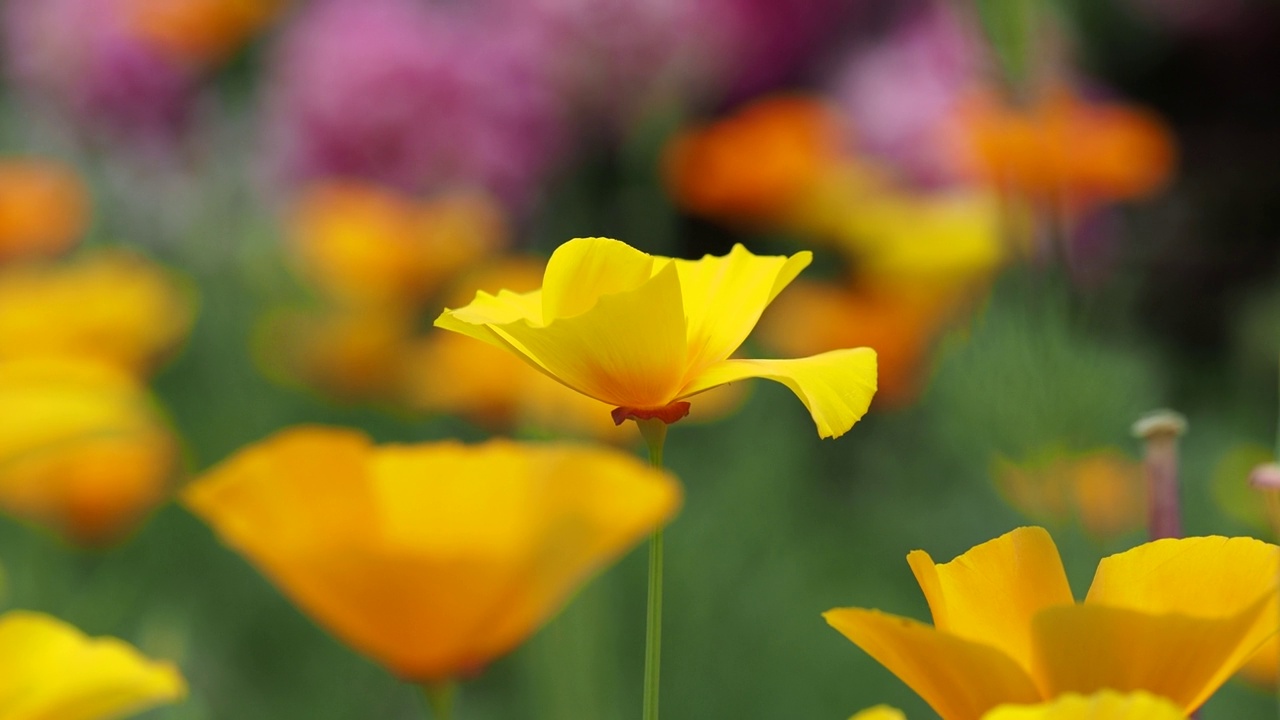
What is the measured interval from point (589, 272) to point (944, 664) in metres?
A: 0.07

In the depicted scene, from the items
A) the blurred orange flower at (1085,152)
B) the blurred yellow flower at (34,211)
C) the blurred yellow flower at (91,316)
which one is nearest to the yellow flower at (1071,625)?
the blurred orange flower at (1085,152)

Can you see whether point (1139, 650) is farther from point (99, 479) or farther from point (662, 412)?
point (99, 479)

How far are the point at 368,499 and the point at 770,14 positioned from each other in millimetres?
1090

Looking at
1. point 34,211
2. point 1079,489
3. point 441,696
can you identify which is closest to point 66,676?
point 441,696

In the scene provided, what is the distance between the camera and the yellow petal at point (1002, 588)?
17 centimetres

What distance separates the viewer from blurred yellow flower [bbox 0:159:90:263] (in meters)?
1.04

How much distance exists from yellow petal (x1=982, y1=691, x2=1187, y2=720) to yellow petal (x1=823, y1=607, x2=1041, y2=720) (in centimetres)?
1

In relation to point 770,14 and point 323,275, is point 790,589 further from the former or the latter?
point 770,14

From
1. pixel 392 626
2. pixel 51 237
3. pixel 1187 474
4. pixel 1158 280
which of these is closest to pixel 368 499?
pixel 392 626

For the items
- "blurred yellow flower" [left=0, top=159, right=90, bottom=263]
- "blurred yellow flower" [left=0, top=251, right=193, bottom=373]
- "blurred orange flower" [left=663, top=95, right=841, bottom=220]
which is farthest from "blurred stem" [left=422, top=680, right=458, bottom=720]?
"blurred yellow flower" [left=0, top=159, right=90, bottom=263]

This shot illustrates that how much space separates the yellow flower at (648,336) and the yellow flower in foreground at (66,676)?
0.06m

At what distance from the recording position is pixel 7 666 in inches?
8.1

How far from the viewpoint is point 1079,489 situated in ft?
→ 1.37

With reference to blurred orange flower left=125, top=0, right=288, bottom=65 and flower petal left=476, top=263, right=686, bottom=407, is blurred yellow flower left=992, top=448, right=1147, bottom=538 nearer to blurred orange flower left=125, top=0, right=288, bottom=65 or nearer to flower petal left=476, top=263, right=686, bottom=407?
flower petal left=476, top=263, right=686, bottom=407
